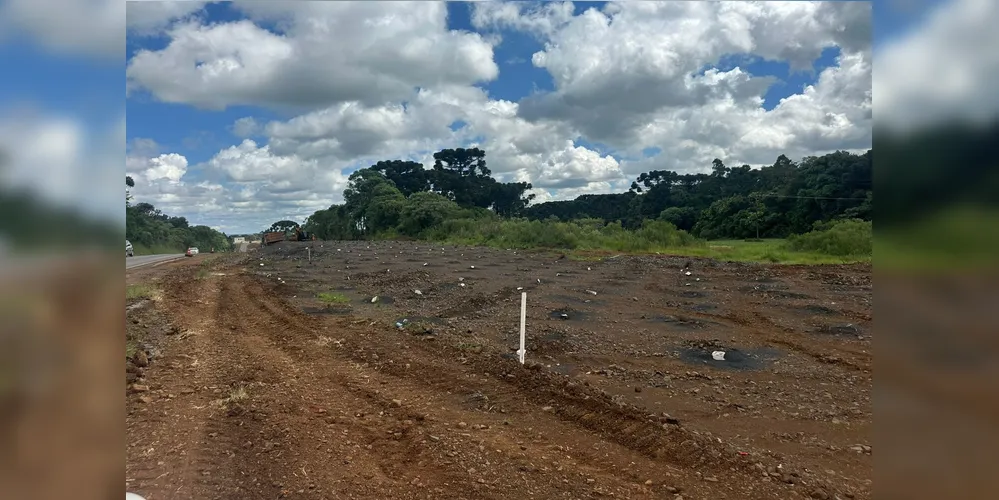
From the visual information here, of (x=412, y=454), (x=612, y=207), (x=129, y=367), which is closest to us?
(x=412, y=454)

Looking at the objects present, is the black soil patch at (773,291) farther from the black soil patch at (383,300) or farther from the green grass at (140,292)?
the green grass at (140,292)

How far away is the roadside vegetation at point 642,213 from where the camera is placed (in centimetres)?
1756

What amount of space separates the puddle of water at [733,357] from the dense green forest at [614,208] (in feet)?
6.84

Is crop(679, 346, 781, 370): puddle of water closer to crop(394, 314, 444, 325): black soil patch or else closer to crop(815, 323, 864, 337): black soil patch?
crop(815, 323, 864, 337): black soil patch

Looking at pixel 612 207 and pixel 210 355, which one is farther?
pixel 612 207

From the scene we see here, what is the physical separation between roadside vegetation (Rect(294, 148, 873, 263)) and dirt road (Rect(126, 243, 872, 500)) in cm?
169

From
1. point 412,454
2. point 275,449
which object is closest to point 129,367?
point 275,449
